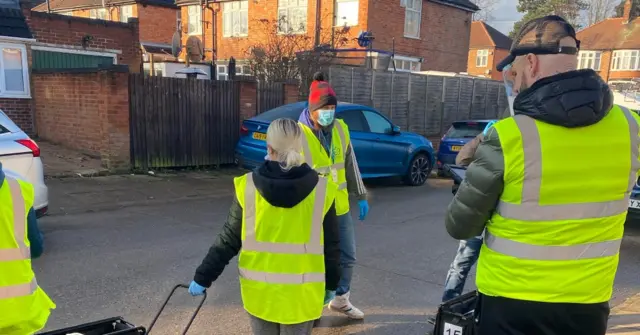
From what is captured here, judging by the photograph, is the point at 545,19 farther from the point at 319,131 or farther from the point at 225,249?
the point at 319,131

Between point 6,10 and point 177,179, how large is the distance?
653 centimetres

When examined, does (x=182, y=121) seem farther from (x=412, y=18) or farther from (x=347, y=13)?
(x=412, y=18)

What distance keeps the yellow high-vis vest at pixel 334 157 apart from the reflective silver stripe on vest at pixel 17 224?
1.89 meters

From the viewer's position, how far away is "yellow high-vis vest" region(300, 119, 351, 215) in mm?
3764

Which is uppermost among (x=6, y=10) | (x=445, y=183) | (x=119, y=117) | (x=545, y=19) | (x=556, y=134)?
(x=6, y=10)

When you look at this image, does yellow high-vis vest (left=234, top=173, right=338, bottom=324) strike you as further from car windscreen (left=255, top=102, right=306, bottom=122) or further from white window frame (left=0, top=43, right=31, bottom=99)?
white window frame (left=0, top=43, right=31, bottom=99)

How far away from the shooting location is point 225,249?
2.65 m

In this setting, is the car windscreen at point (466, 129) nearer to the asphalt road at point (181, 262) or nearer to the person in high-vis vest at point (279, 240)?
the asphalt road at point (181, 262)

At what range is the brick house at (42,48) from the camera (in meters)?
12.4

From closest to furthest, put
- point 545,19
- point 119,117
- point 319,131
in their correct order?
point 545,19 < point 319,131 < point 119,117

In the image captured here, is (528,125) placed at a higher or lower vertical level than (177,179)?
higher

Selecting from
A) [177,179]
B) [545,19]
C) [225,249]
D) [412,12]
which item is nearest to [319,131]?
[225,249]

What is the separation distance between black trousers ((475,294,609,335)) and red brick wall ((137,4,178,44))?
27.1 m

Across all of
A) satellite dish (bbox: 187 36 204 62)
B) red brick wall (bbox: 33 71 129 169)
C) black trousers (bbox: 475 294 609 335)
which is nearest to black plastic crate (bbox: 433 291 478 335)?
black trousers (bbox: 475 294 609 335)
